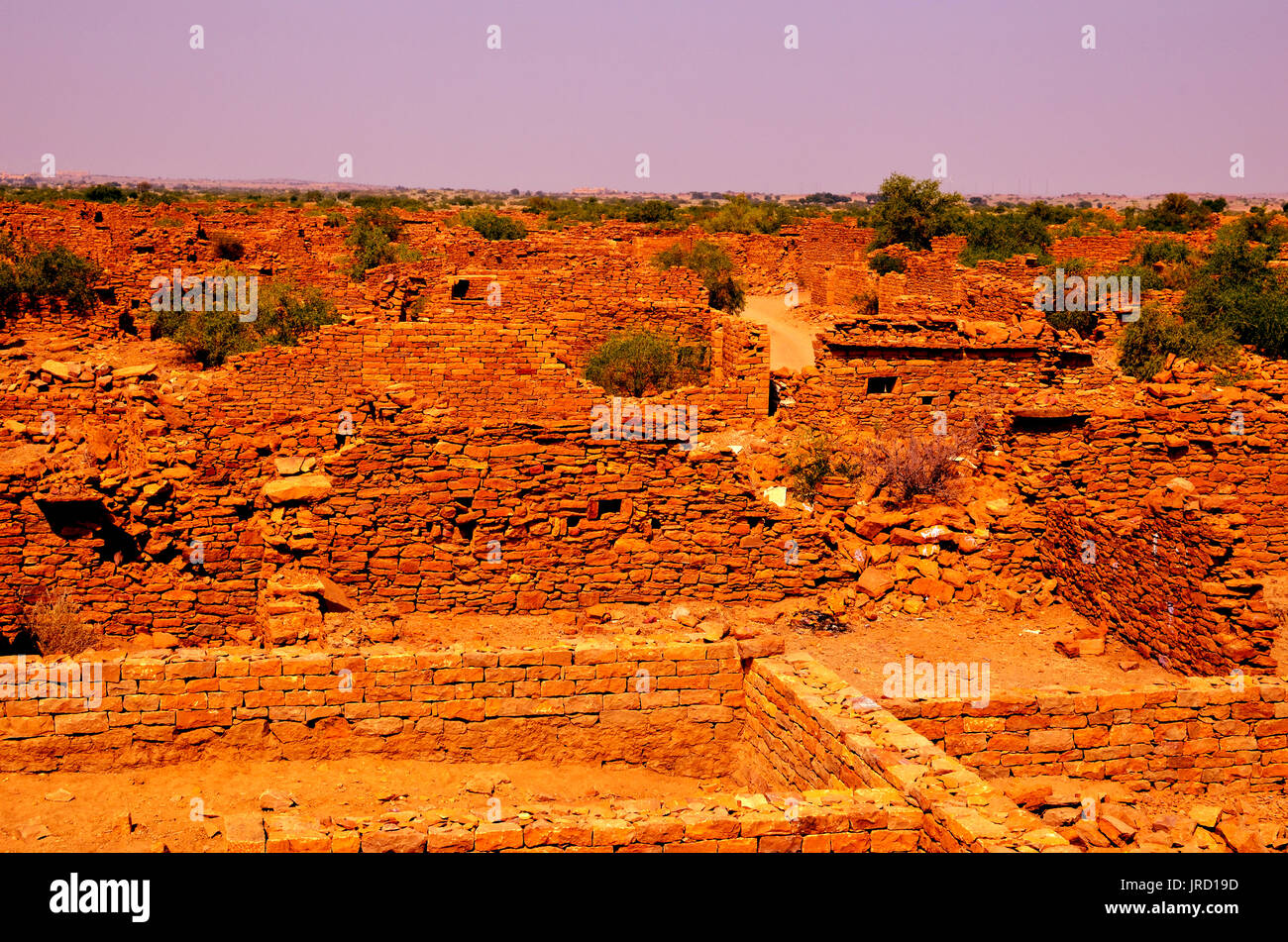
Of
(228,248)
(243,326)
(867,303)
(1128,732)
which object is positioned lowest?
(1128,732)

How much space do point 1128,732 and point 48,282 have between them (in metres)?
21.4

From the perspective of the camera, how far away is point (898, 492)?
11547 millimetres

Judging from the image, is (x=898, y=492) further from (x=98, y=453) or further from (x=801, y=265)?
(x=801, y=265)

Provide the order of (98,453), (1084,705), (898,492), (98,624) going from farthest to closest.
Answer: (898,492) < (98,453) < (98,624) < (1084,705)

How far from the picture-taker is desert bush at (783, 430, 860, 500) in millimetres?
12383

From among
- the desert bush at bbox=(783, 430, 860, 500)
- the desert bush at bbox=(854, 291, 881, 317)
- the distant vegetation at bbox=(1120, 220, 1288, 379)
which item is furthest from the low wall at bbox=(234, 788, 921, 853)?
the desert bush at bbox=(854, 291, 881, 317)

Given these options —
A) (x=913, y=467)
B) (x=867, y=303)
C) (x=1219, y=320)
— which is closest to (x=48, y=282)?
(x=867, y=303)

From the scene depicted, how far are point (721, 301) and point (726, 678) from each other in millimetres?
21132

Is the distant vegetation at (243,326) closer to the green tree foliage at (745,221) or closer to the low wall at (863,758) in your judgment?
the low wall at (863,758)

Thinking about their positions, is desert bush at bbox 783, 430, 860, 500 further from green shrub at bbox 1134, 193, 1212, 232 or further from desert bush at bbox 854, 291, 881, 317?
green shrub at bbox 1134, 193, 1212, 232

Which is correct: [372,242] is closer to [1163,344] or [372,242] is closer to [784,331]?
[784,331]

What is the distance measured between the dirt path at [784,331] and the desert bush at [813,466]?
5.99 m

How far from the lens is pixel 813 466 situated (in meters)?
12.6
